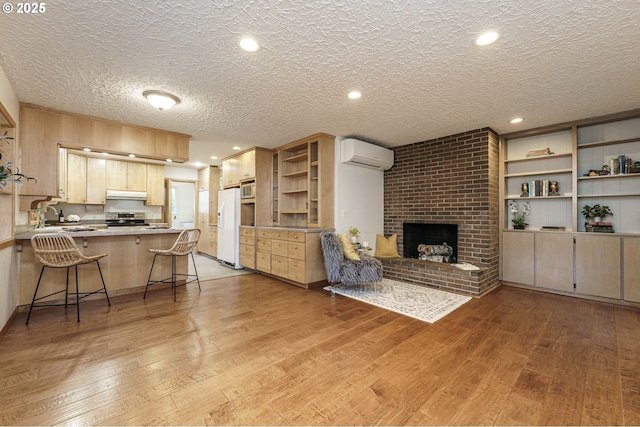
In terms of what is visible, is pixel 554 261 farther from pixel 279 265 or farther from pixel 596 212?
pixel 279 265

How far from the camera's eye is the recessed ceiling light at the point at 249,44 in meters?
1.99

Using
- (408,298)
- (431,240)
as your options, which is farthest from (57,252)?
(431,240)

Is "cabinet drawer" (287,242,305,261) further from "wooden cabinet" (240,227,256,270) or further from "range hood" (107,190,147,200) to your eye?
"range hood" (107,190,147,200)

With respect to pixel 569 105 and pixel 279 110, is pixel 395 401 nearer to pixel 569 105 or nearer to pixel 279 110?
pixel 279 110

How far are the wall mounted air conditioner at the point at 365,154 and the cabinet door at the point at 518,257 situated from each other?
2.30m

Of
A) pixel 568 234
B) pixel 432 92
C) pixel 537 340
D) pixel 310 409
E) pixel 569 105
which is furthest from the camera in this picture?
pixel 568 234

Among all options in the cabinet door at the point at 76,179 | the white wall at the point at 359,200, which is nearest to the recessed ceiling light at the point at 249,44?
the white wall at the point at 359,200

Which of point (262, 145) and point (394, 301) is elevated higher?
point (262, 145)

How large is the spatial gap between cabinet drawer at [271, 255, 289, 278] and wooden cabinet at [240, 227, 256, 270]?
24.9 inches

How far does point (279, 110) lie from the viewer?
339cm

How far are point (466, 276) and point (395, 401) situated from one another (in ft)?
9.14

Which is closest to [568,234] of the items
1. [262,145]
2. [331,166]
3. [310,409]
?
[331,166]

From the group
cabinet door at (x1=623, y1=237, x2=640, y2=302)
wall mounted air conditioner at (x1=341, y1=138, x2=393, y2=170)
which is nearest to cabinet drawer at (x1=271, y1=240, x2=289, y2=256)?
wall mounted air conditioner at (x1=341, y1=138, x2=393, y2=170)

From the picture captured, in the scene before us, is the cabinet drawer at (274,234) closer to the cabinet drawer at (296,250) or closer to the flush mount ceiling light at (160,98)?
the cabinet drawer at (296,250)
